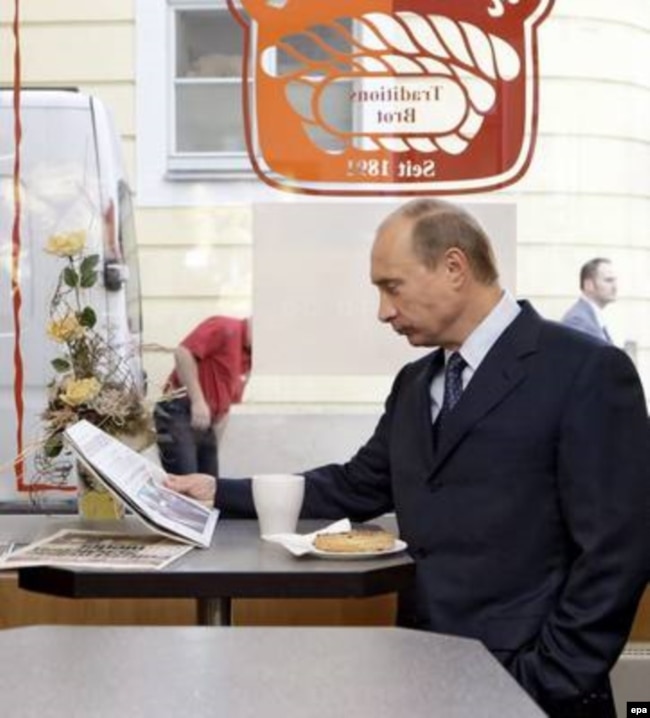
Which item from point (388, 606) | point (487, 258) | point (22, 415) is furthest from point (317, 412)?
point (487, 258)

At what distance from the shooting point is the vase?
292 cm

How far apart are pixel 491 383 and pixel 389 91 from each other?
1067mm

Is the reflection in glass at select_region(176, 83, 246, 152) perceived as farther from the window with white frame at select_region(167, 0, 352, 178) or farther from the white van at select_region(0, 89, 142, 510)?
the white van at select_region(0, 89, 142, 510)

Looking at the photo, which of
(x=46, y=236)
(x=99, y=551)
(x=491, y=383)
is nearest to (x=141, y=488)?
(x=99, y=551)

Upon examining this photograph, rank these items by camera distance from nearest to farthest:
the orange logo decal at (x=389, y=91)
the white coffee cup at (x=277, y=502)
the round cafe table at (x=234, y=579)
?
the round cafe table at (x=234, y=579), the white coffee cup at (x=277, y=502), the orange logo decal at (x=389, y=91)

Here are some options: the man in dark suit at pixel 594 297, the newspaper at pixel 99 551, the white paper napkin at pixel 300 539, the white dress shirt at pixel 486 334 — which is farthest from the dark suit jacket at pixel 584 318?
the newspaper at pixel 99 551

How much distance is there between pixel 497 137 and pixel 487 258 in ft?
2.68

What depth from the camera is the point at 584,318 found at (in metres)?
3.25

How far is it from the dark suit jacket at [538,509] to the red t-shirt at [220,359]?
2.76 ft

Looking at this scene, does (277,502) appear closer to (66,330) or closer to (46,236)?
(66,330)

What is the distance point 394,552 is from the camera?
7.77 feet

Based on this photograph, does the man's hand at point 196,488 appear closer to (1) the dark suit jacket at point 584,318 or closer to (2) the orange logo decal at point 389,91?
(2) the orange logo decal at point 389,91

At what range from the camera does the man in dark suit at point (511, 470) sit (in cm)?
221

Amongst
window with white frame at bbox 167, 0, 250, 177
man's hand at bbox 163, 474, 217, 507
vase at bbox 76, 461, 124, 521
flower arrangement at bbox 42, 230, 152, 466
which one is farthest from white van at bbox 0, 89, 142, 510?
man's hand at bbox 163, 474, 217, 507
